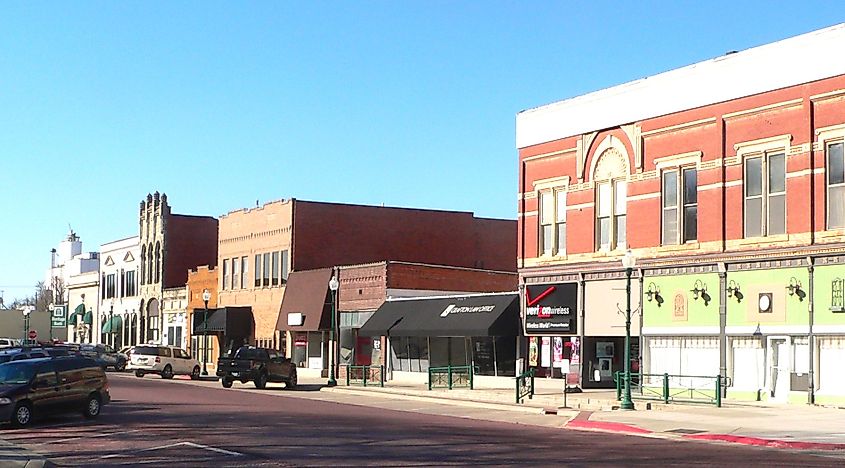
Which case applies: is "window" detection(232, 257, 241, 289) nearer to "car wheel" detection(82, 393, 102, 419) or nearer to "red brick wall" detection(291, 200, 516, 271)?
"red brick wall" detection(291, 200, 516, 271)

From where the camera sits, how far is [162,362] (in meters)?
59.1

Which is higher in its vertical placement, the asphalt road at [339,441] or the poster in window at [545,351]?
the poster in window at [545,351]

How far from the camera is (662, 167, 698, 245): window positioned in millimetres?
37094

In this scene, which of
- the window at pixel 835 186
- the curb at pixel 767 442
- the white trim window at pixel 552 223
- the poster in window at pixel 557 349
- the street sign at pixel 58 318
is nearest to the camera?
the curb at pixel 767 442


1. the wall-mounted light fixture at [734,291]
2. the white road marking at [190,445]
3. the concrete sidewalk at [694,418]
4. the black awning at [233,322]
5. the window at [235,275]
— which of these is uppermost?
the window at [235,275]

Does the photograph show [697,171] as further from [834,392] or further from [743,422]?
[743,422]

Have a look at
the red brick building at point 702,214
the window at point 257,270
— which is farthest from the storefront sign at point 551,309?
the window at point 257,270

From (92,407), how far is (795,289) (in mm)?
19844

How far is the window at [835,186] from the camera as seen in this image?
106 ft

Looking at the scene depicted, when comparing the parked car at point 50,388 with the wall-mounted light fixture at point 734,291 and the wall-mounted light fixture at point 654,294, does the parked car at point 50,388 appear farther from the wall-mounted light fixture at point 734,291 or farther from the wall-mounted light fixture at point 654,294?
the wall-mounted light fixture at point 734,291

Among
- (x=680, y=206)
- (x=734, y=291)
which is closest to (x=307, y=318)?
(x=680, y=206)

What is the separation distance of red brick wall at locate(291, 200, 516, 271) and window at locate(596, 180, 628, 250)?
79.0ft

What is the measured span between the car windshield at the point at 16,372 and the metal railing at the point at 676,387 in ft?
56.0

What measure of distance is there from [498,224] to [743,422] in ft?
142
